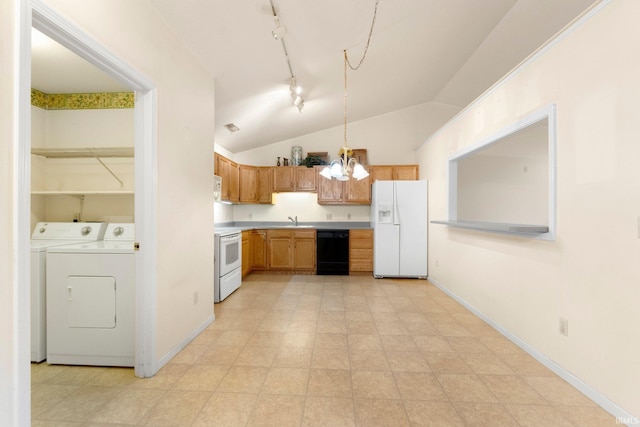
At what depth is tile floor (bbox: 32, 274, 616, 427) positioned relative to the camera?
5.34 ft

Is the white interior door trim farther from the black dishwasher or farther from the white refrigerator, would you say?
the white refrigerator

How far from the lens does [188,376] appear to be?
6.70ft

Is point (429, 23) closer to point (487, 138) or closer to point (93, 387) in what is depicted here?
point (487, 138)

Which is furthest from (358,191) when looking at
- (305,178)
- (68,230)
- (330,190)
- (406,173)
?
(68,230)

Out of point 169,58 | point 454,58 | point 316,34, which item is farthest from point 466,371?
point 454,58

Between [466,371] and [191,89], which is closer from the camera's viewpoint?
[466,371]

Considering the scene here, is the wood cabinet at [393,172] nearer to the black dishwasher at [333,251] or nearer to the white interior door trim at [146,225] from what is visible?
the black dishwasher at [333,251]

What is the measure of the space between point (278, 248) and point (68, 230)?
3.19m

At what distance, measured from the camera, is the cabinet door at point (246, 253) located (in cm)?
488

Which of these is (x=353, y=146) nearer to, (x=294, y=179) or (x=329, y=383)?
(x=294, y=179)

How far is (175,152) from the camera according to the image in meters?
2.34

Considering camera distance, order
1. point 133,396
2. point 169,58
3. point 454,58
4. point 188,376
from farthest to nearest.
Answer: point 454,58
point 169,58
point 188,376
point 133,396

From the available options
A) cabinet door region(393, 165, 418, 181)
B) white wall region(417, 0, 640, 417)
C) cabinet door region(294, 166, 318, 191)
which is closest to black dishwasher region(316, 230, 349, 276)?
cabinet door region(294, 166, 318, 191)
